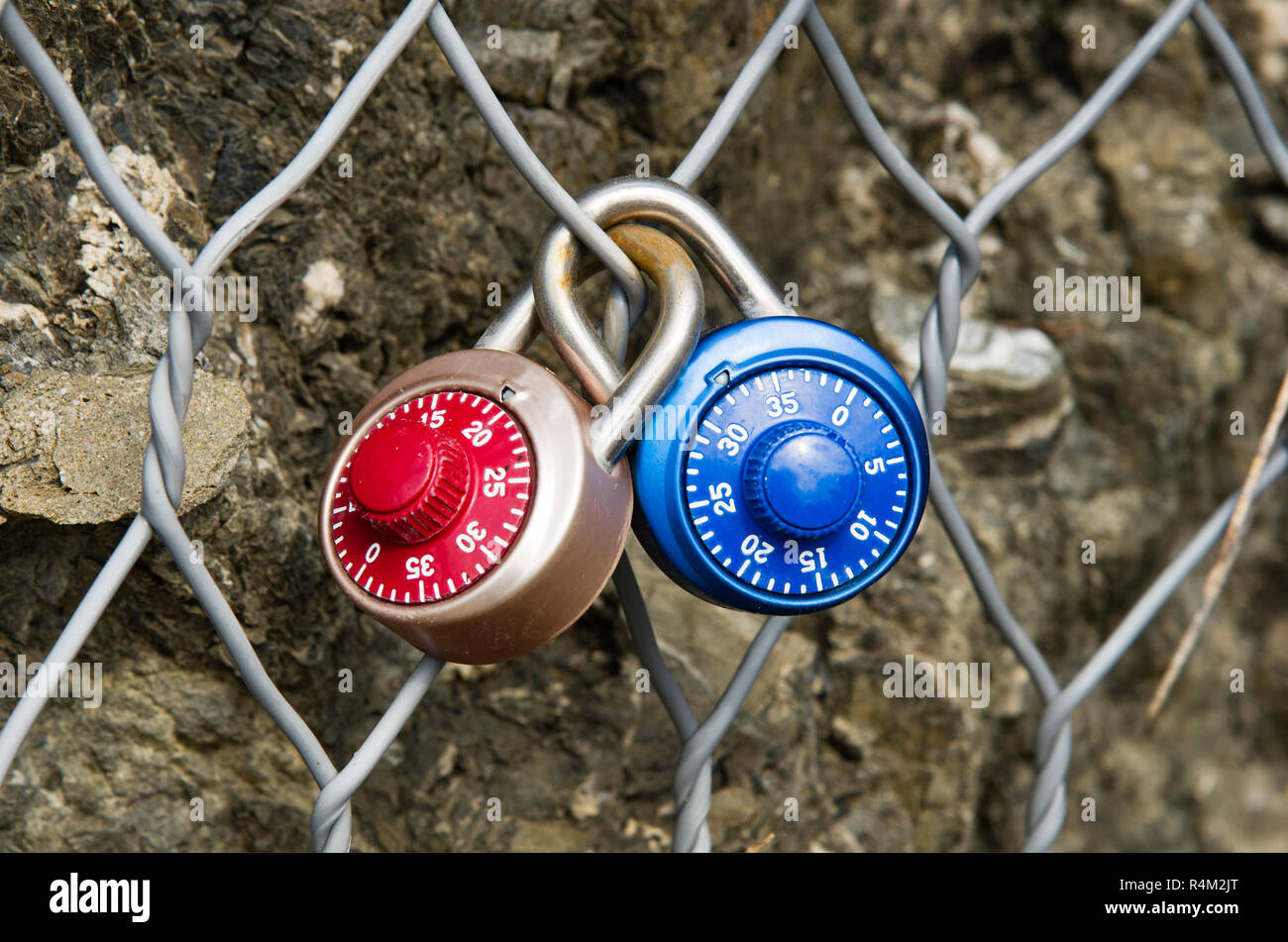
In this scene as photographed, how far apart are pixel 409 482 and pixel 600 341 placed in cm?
15

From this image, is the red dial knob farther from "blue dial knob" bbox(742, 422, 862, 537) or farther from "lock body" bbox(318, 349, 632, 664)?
"blue dial knob" bbox(742, 422, 862, 537)

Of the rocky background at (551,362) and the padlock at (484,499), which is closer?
the padlock at (484,499)

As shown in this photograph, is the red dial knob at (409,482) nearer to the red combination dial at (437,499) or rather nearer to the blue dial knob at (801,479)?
the red combination dial at (437,499)

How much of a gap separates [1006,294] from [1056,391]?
12 cm

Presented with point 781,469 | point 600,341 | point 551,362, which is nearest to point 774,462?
point 781,469

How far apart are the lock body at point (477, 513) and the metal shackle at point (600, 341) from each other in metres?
0.02

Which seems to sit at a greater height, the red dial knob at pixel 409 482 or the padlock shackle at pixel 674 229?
the padlock shackle at pixel 674 229

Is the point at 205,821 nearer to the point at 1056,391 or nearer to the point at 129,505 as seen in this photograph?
the point at 129,505

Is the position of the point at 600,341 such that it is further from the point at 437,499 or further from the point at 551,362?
the point at 551,362

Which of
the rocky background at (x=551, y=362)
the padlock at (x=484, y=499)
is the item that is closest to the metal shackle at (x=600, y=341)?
the padlock at (x=484, y=499)

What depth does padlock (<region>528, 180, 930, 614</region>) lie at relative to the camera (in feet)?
1.96

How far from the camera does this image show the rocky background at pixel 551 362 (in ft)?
2.25

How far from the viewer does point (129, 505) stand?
66cm

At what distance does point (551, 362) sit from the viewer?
2.92 feet
